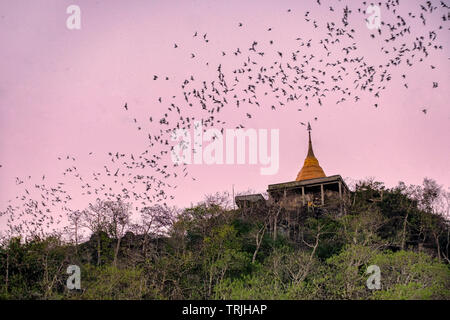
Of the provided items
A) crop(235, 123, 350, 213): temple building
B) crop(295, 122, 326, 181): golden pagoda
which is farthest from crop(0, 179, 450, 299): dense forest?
crop(295, 122, 326, 181): golden pagoda

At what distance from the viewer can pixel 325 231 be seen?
95.0ft

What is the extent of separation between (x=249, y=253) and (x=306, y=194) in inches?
504

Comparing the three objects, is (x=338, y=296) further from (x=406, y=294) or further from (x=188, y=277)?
(x=188, y=277)

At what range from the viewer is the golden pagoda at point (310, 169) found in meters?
46.0

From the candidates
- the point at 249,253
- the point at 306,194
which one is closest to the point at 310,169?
the point at 306,194

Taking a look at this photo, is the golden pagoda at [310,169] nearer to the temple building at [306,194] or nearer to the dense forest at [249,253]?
the temple building at [306,194]

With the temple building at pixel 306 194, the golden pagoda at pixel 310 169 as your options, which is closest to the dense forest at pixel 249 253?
the temple building at pixel 306 194

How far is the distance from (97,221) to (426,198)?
2869 centimetres

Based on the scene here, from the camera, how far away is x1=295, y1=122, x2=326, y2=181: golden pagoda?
4600 cm

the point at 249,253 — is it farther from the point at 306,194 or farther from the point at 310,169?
the point at 310,169

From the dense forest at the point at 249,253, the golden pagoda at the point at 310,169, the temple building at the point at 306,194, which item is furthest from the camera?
the golden pagoda at the point at 310,169

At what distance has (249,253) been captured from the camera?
87.3ft

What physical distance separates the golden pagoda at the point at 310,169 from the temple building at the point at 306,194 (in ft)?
25.1
